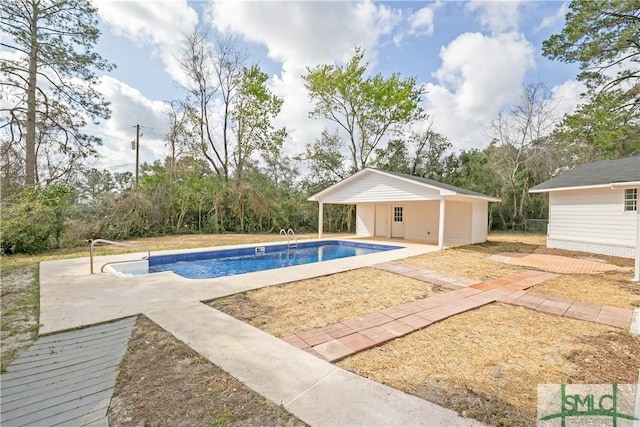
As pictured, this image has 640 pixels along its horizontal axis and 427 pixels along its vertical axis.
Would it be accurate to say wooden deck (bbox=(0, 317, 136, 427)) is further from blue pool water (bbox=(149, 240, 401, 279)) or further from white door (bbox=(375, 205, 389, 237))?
white door (bbox=(375, 205, 389, 237))

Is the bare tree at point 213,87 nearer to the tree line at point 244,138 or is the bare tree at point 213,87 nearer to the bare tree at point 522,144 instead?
the tree line at point 244,138

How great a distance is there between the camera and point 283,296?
16.6 feet

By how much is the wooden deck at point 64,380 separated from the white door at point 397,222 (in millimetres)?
14335

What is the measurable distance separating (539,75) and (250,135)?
65.6 ft

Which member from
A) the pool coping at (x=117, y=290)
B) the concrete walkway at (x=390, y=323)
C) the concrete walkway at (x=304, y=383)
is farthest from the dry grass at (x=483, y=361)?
the pool coping at (x=117, y=290)

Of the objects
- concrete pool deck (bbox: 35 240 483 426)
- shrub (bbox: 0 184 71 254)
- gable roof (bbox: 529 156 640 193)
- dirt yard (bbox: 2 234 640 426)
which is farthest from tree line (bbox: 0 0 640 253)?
dirt yard (bbox: 2 234 640 426)

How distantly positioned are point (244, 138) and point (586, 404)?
21.4 meters

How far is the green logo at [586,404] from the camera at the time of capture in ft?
6.61

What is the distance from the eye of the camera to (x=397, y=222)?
53.3ft

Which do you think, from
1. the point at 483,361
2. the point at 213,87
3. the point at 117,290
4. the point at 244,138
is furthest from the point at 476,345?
the point at 213,87

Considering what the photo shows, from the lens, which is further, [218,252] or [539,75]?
[539,75]

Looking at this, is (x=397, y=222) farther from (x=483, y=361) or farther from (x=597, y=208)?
(x=483, y=361)

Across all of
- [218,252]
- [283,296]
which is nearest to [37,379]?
[283,296]

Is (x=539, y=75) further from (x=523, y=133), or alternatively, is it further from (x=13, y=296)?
(x=13, y=296)
